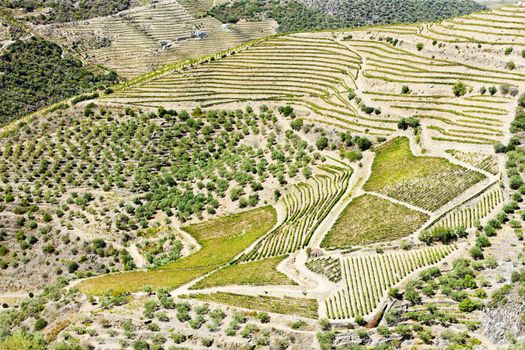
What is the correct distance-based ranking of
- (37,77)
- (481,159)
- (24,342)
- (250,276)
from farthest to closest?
(37,77) < (481,159) < (250,276) < (24,342)

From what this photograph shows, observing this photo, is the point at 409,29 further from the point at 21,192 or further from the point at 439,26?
the point at 21,192

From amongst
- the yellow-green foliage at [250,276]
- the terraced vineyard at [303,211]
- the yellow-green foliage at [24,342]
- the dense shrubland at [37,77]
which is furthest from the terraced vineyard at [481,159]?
the dense shrubland at [37,77]

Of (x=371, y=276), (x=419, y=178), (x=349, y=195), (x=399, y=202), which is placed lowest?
(x=371, y=276)

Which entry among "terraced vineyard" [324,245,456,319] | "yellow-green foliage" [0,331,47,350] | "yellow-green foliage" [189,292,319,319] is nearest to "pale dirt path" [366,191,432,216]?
"terraced vineyard" [324,245,456,319]

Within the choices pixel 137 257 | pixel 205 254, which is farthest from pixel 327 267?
pixel 137 257

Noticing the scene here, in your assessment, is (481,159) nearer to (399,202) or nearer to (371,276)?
(399,202)
